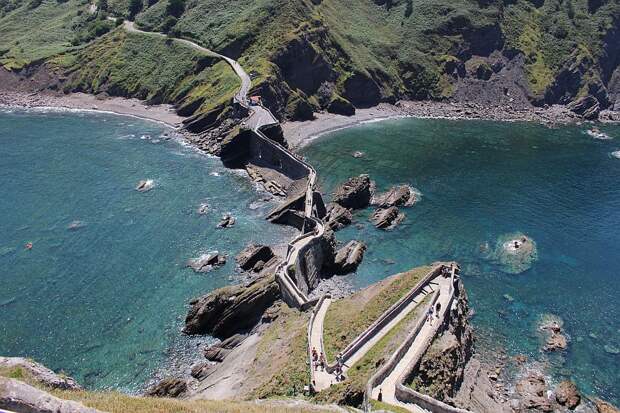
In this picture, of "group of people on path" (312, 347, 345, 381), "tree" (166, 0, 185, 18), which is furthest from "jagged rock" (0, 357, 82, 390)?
"tree" (166, 0, 185, 18)

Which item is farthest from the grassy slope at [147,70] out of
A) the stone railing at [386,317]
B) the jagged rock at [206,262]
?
the stone railing at [386,317]

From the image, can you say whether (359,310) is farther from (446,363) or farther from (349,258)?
(349,258)

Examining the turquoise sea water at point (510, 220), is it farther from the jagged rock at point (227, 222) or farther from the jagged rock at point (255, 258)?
the jagged rock at point (227, 222)

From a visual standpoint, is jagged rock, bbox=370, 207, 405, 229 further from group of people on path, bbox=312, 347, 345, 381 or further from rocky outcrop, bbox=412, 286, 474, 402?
group of people on path, bbox=312, 347, 345, 381

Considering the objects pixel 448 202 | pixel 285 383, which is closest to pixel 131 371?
pixel 285 383

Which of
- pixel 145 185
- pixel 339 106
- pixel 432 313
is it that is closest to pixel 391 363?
pixel 432 313

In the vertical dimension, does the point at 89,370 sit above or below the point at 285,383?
below

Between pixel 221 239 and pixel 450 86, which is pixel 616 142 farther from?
pixel 221 239
